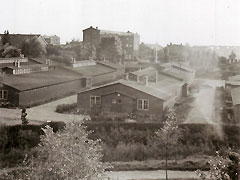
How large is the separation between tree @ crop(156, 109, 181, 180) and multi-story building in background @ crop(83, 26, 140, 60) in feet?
5.86

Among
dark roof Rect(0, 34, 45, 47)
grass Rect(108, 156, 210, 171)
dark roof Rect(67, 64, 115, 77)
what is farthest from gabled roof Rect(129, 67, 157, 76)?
dark roof Rect(0, 34, 45, 47)

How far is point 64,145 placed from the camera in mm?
5535

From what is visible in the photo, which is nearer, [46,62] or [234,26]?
[234,26]

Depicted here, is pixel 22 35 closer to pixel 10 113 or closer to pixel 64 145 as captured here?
pixel 10 113

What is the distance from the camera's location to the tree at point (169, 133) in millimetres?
7715

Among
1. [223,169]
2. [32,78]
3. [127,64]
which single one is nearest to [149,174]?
[223,169]

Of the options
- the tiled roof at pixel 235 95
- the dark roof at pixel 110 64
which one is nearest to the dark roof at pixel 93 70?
the dark roof at pixel 110 64

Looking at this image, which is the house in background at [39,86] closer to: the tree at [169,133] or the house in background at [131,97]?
the house in background at [131,97]

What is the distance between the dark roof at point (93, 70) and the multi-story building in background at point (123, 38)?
52cm

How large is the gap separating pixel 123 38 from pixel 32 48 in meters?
2.13

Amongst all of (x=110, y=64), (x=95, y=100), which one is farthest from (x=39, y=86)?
(x=110, y=64)

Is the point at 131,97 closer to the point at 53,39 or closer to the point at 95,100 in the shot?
the point at 95,100

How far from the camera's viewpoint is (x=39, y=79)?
26.8 feet

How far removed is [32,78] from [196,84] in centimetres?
390
